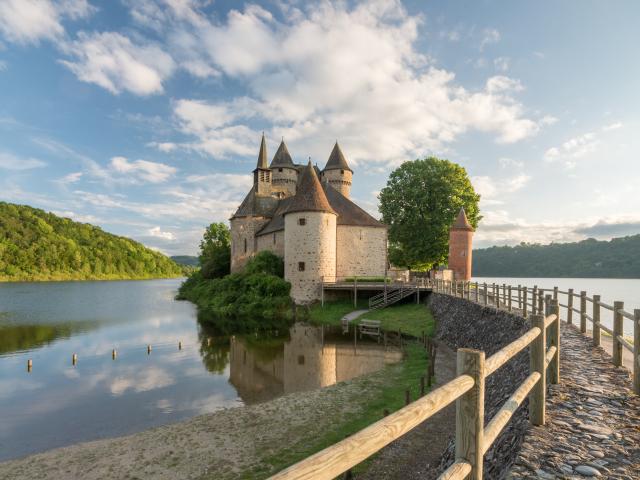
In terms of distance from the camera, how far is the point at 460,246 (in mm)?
31312

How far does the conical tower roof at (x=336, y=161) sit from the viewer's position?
151 ft

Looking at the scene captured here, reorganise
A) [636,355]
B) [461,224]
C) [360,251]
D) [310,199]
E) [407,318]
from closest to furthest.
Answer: [636,355] < [407,318] < [461,224] < [310,199] < [360,251]

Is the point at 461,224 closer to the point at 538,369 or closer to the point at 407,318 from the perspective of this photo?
the point at 407,318

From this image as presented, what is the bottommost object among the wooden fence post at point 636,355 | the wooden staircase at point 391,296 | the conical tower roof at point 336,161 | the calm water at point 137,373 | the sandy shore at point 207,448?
the calm water at point 137,373

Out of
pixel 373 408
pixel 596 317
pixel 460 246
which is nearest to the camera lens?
pixel 596 317

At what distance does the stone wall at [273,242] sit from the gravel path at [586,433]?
31225mm

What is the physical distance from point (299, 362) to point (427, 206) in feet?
71.9

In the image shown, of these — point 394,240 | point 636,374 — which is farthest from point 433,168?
point 636,374

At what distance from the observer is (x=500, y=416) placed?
344cm

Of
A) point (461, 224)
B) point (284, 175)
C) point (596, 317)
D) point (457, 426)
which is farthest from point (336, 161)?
point (457, 426)

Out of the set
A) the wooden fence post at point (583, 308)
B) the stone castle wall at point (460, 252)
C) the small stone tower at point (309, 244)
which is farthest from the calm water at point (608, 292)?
the small stone tower at point (309, 244)

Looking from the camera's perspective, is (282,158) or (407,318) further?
(282,158)

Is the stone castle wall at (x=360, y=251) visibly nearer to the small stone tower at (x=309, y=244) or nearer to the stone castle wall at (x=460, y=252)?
the small stone tower at (x=309, y=244)

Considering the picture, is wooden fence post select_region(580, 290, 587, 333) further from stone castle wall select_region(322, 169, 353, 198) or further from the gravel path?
stone castle wall select_region(322, 169, 353, 198)
